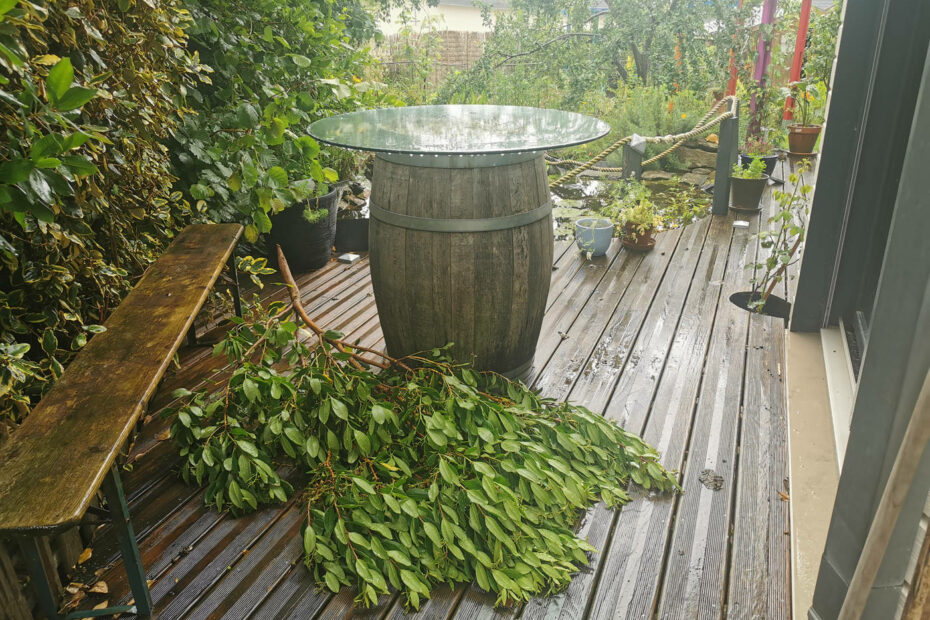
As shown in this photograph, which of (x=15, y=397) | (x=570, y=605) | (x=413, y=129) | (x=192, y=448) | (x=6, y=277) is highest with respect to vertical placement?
(x=413, y=129)

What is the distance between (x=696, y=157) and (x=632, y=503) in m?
5.43

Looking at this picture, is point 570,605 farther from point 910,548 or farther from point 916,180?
point 916,180

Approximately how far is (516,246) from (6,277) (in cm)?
157

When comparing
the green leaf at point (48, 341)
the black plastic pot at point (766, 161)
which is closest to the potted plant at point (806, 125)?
the black plastic pot at point (766, 161)

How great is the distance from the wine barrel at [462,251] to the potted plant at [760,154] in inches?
158

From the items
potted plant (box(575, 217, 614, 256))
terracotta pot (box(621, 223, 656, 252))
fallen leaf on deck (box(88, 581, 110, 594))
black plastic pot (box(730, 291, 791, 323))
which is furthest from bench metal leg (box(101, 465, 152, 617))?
terracotta pot (box(621, 223, 656, 252))

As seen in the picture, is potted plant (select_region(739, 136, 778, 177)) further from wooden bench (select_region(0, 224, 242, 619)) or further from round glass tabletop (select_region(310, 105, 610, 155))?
wooden bench (select_region(0, 224, 242, 619))

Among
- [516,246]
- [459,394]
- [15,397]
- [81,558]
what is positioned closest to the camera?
[15,397]

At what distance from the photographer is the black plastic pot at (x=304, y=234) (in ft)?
12.5

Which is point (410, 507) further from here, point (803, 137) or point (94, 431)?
point (803, 137)

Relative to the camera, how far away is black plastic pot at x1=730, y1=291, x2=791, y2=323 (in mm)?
3414

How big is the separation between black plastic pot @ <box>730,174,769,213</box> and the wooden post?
4.23 metres

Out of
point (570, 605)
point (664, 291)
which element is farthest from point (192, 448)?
point (664, 291)

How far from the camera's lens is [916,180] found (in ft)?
3.94
